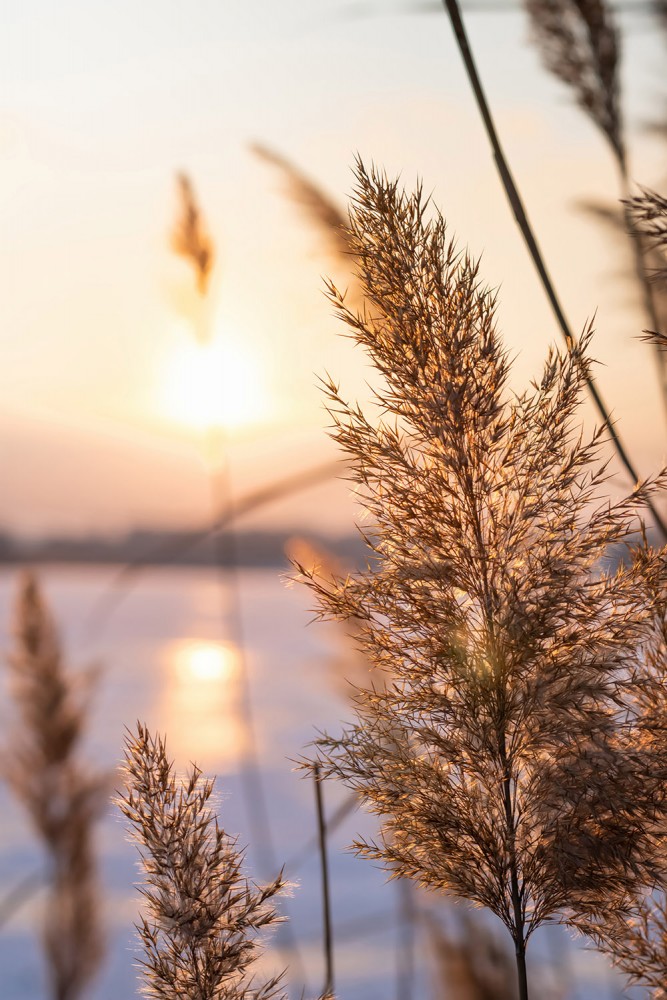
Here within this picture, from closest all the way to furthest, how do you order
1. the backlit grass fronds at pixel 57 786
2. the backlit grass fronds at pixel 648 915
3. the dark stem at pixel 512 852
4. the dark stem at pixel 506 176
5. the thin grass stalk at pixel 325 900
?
the dark stem at pixel 506 176 → the dark stem at pixel 512 852 → the backlit grass fronds at pixel 648 915 → the thin grass stalk at pixel 325 900 → the backlit grass fronds at pixel 57 786

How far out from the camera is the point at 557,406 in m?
1.98

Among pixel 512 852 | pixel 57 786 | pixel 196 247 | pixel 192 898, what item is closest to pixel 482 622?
pixel 512 852

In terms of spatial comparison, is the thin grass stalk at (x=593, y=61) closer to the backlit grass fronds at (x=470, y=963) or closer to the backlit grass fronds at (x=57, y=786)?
the backlit grass fronds at (x=470, y=963)

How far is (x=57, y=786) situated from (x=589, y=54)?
3782 millimetres

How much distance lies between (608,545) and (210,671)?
2.74m

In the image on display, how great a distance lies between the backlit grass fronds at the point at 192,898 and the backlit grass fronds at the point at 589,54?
2.13 metres

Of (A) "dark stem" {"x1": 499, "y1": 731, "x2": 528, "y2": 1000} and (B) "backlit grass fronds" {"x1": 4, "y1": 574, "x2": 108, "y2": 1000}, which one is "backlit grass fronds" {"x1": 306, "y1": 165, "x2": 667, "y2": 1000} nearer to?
(A) "dark stem" {"x1": 499, "y1": 731, "x2": 528, "y2": 1000}

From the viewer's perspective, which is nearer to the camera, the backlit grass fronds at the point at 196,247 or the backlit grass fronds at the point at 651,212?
the backlit grass fronds at the point at 651,212

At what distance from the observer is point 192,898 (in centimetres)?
193

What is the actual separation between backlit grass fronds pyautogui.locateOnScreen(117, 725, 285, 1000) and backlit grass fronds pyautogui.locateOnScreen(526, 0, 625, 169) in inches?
83.7

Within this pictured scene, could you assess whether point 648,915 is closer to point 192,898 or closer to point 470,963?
point 192,898

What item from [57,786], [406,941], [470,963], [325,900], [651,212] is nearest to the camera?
[651,212]

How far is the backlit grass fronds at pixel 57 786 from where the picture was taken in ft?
15.3

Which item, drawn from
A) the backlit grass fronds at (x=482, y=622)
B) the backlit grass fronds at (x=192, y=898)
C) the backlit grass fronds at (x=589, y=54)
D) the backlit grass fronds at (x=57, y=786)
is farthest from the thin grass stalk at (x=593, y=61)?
the backlit grass fronds at (x=57, y=786)
